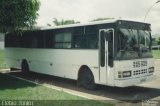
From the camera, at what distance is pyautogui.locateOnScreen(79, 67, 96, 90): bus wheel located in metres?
14.3

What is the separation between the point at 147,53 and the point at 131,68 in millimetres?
1487

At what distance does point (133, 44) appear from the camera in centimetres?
1314

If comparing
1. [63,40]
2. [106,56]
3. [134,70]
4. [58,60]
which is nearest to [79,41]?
[63,40]

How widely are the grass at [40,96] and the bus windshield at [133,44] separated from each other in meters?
2.60

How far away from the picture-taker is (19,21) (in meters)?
15.4

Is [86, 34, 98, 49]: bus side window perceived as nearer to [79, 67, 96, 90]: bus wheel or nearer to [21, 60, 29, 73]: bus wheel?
[79, 67, 96, 90]: bus wheel

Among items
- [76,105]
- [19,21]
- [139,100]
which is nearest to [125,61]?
[139,100]

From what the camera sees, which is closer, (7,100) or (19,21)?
(7,100)

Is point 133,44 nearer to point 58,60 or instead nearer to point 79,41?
point 79,41

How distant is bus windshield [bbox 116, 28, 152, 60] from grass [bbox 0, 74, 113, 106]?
2604mm

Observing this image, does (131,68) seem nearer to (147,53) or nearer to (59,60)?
(147,53)

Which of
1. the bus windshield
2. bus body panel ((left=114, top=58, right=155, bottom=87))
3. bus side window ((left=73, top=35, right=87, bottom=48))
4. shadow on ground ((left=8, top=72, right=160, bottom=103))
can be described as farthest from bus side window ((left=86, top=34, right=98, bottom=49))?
shadow on ground ((left=8, top=72, right=160, bottom=103))

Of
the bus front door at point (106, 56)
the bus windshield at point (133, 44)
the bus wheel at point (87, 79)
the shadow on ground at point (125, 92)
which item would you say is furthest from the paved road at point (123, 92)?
the bus windshield at point (133, 44)

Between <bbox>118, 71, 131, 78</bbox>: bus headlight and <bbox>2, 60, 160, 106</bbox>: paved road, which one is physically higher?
<bbox>118, 71, 131, 78</bbox>: bus headlight
